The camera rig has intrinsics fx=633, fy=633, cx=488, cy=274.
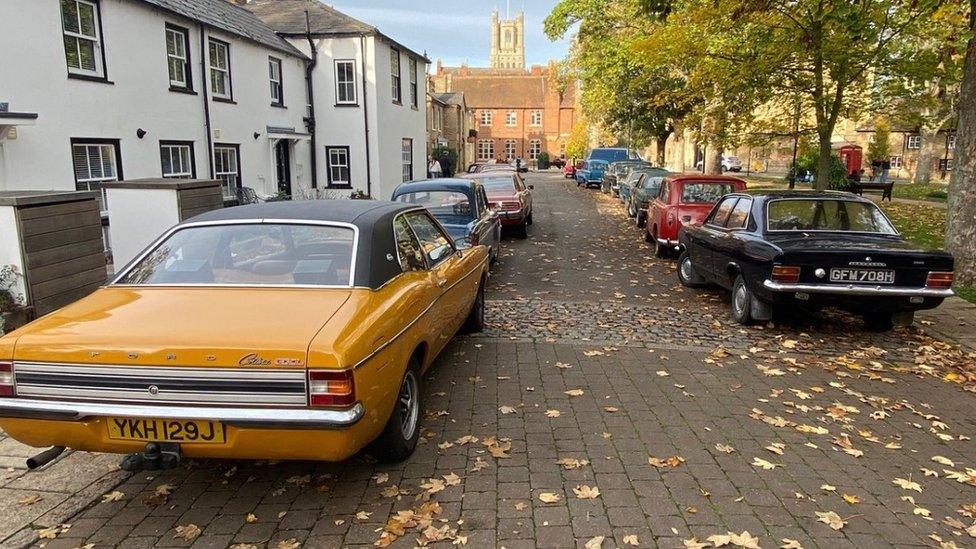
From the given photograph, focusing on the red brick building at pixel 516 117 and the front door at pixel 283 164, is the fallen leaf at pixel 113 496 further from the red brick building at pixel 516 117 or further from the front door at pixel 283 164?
the red brick building at pixel 516 117

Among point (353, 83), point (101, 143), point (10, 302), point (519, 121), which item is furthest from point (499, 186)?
point (519, 121)

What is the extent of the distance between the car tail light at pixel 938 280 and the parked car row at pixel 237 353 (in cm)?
527

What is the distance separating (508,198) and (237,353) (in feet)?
40.6

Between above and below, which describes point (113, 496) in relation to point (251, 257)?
below

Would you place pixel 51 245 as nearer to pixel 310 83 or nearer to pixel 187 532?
pixel 187 532

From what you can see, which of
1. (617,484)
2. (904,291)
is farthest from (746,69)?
(617,484)

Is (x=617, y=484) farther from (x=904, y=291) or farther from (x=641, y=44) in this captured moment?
(x=641, y=44)

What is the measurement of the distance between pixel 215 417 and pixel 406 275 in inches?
67.3

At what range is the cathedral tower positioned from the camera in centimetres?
14675

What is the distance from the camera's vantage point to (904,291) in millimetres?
6383

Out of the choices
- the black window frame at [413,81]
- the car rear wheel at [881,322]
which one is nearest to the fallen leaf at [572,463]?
the car rear wheel at [881,322]

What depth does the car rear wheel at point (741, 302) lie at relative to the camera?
7.23 m

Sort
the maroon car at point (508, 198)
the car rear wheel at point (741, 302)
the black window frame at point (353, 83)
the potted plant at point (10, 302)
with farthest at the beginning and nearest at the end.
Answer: the black window frame at point (353, 83)
the maroon car at point (508, 198)
the car rear wheel at point (741, 302)
the potted plant at point (10, 302)

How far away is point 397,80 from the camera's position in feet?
80.5
